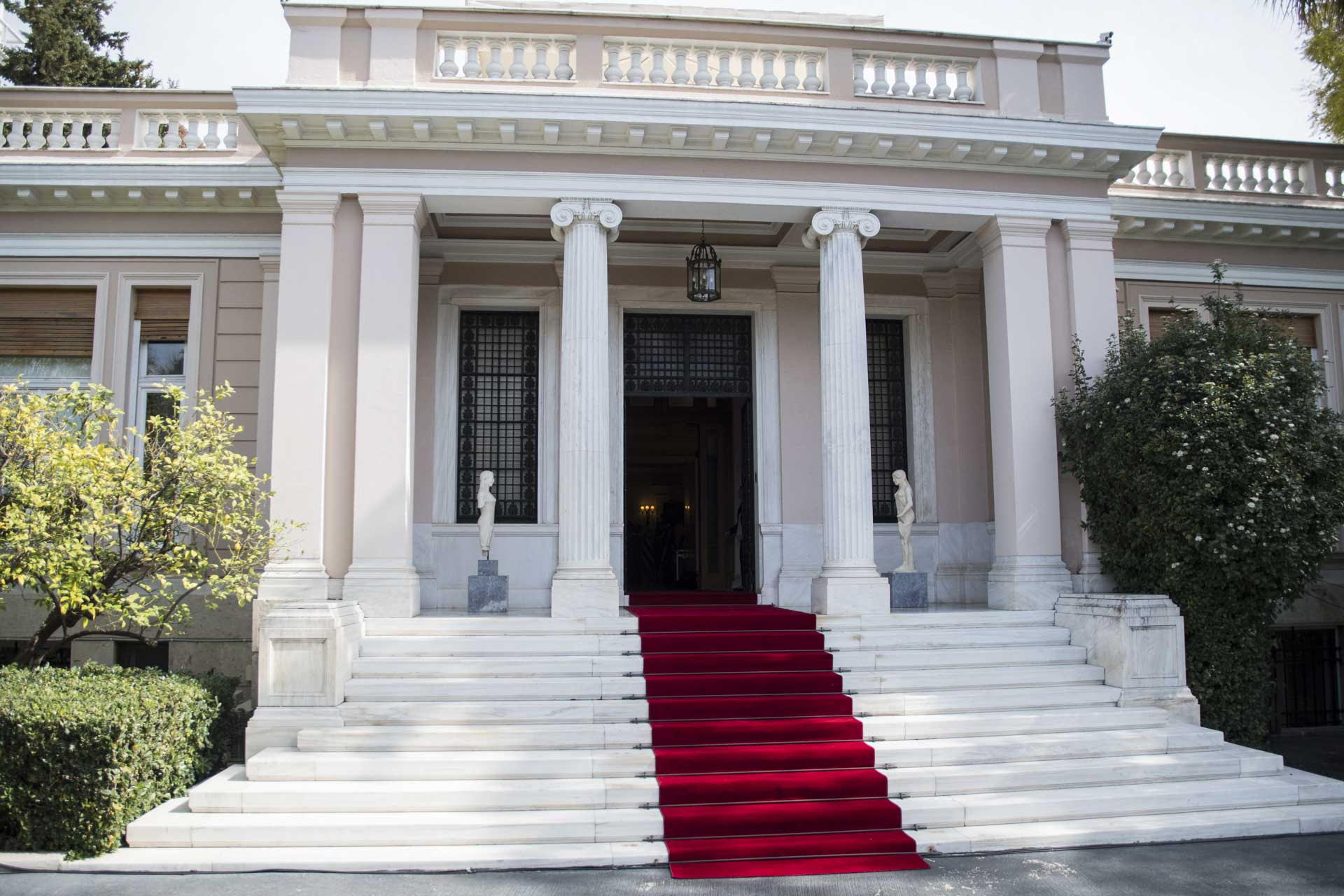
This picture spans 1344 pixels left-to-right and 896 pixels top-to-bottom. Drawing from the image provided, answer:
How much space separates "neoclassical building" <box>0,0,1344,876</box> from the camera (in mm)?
6871

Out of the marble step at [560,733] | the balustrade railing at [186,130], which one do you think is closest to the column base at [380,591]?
the marble step at [560,733]

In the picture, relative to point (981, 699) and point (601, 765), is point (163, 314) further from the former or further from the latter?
point (981, 699)

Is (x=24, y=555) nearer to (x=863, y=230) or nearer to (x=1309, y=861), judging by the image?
(x=863, y=230)

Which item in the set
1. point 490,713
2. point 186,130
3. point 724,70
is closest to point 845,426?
point 724,70

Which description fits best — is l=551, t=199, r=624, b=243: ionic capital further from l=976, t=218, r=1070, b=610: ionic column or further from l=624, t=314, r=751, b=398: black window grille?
l=976, t=218, r=1070, b=610: ionic column

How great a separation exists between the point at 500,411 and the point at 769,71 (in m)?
4.87

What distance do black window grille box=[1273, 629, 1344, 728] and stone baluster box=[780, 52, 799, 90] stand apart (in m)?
8.48

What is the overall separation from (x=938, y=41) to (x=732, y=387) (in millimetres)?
4422

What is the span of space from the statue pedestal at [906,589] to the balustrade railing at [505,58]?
6091 mm

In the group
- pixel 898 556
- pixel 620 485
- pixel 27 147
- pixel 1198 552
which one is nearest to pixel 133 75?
pixel 27 147

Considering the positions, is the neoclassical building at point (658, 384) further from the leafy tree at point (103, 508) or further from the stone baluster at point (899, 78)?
the leafy tree at point (103, 508)

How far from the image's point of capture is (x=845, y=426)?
383 inches

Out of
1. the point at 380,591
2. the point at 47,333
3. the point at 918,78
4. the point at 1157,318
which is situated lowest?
the point at 380,591

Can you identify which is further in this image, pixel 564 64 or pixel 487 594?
pixel 564 64
